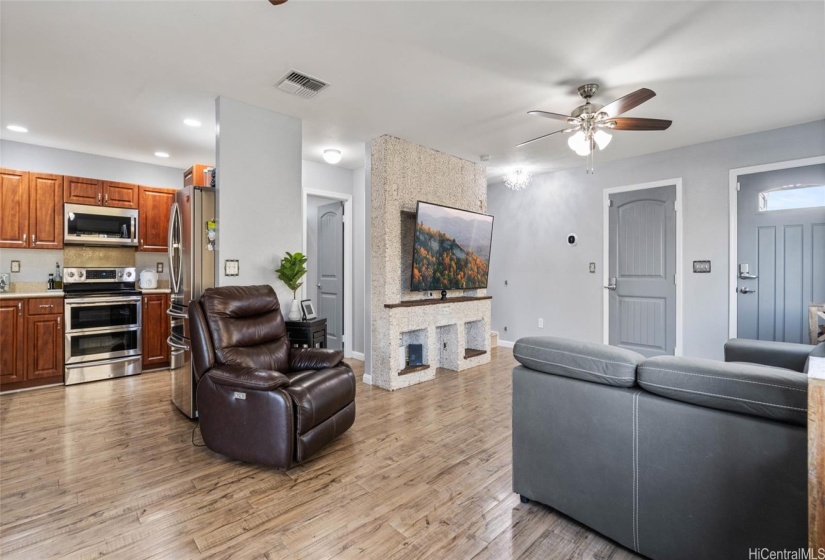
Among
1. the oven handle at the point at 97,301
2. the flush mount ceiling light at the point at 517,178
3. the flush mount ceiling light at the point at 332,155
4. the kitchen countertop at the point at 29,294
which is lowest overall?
the oven handle at the point at 97,301

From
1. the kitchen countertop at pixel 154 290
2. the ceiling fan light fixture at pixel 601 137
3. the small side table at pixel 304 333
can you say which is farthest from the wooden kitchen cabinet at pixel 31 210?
the ceiling fan light fixture at pixel 601 137

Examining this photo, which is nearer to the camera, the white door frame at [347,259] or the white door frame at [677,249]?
the white door frame at [677,249]

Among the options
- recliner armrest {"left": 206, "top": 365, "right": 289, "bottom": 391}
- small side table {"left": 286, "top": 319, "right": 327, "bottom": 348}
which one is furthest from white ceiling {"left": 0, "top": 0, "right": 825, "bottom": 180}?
recliner armrest {"left": 206, "top": 365, "right": 289, "bottom": 391}

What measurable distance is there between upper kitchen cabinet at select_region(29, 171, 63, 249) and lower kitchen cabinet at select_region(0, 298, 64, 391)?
709 mm

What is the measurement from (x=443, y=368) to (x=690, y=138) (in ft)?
12.8

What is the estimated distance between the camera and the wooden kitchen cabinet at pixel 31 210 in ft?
13.4

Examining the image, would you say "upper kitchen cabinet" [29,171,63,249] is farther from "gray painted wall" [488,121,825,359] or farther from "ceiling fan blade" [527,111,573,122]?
"gray painted wall" [488,121,825,359]

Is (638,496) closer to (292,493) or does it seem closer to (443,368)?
(292,493)

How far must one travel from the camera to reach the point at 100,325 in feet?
14.5

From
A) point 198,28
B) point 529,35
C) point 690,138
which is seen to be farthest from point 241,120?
point 690,138

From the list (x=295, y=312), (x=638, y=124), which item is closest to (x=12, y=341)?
(x=295, y=312)

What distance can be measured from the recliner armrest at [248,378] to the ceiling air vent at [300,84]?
214cm

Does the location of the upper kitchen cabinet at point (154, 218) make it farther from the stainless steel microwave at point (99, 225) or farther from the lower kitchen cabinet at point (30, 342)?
the lower kitchen cabinet at point (30, 342)

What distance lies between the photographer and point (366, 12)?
85.0 inches
